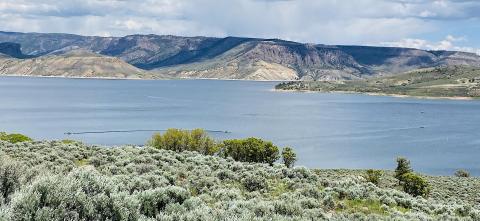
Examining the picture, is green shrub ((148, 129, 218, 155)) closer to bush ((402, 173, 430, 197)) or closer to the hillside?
bush ((402, 173, 430, 197))

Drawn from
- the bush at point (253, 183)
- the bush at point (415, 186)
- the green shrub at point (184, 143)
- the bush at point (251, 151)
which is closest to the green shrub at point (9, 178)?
the bush at point (253, 183)

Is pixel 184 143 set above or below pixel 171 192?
below

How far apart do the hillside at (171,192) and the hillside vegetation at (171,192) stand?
25 millimetres

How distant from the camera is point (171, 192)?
52.5 feet

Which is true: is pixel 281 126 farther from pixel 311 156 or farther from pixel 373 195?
pixel 373 195

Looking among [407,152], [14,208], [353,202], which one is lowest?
[407,152]

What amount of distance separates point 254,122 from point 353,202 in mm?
147596

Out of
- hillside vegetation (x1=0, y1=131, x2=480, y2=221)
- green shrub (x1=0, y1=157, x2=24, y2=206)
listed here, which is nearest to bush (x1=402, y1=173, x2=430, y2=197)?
hillside vegetation (x1=0, y1=131, x2=480, y2=221)

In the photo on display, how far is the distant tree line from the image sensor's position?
66.8 m

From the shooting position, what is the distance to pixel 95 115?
604ft

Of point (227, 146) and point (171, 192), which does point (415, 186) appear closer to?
point (227, 146)

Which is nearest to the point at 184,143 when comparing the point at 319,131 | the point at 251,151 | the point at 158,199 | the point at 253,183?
the point at 251,151

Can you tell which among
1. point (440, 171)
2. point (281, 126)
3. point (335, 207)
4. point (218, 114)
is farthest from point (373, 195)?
point (218, 114)

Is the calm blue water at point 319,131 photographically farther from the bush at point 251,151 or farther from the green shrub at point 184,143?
the bush at point 251,151
